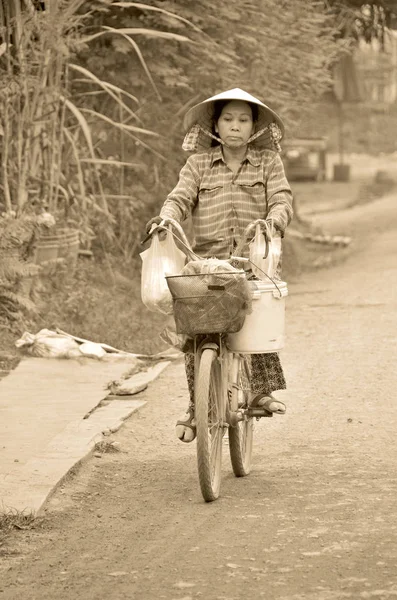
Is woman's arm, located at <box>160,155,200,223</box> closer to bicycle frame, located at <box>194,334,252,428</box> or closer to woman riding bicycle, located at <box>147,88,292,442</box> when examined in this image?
woman riding bicycle, located at <box>147,88,292,442</box>

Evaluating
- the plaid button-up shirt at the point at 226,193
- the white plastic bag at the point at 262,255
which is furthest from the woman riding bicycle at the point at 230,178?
the white plastic bag at the point at 262,255

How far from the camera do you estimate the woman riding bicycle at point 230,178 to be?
6.40m

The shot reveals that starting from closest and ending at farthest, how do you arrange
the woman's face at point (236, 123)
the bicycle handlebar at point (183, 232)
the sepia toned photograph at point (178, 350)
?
1. the sepia toned photograph at point (178, 350)
2. the bicycle handlebar at point (183, 232)
3. the woman's face at point (236, 123)

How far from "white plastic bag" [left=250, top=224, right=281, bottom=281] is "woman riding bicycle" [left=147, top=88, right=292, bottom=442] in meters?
0.38

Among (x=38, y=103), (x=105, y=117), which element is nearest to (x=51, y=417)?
(x=38, y=103)

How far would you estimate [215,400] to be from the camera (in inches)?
237

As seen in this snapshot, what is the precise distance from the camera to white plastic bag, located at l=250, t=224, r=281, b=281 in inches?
235

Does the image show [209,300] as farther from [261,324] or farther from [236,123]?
[236,123]

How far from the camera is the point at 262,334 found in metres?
5.98

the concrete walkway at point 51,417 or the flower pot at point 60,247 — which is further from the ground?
the flower pot at point 60,247

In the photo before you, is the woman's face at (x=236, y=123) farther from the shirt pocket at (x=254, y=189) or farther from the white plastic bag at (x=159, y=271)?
the white plastic bag at (x=159, y=271)

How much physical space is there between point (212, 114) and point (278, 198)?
590 mm

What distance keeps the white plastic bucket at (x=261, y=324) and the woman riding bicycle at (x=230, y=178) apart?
1.38 ft

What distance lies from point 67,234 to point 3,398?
3452 mm
